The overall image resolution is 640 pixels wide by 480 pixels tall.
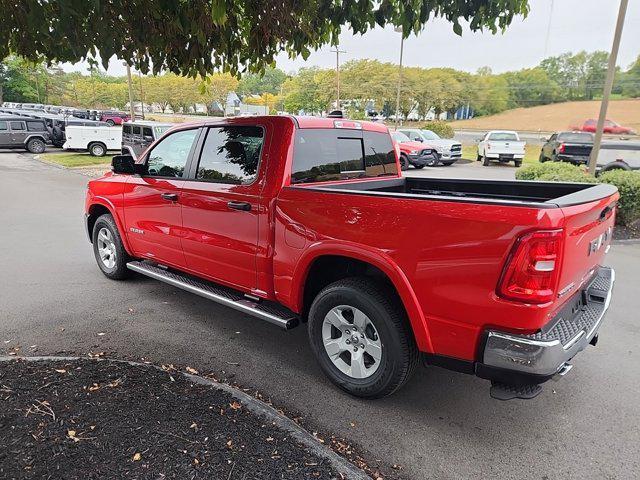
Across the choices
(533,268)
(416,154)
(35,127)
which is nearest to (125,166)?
(533,268)

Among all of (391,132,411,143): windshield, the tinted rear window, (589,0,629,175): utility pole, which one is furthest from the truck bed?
(391,132,411,143): windshield

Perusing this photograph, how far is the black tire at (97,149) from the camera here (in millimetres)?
23188

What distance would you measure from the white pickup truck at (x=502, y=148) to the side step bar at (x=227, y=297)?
67.3ft

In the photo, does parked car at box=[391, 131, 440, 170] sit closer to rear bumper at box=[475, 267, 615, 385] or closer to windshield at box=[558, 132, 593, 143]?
windshield at box=[558, 132, 593, 143]

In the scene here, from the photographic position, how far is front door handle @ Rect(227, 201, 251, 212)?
3508 mm

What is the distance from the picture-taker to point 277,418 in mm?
2688

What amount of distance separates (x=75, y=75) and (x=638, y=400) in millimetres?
96940

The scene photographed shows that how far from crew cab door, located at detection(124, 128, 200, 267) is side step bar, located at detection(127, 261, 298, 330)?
0.13 metres

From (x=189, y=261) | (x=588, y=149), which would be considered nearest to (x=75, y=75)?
(x=588, y=149)

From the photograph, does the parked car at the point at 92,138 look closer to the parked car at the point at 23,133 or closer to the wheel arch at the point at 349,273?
the parked car at the point at 23,133

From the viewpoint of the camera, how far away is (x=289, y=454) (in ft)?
7.78

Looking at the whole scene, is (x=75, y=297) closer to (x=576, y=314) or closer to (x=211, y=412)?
(x=211, y=412)

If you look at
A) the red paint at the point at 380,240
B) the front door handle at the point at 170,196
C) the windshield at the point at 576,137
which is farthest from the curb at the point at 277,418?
the windshield at the point at 576,137

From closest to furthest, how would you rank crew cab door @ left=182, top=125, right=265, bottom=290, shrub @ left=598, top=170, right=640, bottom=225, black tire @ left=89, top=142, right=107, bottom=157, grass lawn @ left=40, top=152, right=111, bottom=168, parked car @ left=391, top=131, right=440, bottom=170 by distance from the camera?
crew cab door @ left=182, top=125, right=265, bottom=290 < shrub @ left=598, top=170, right=640, bottom=225 < parked car @ left=391, top=131, right=440, bottom=170 < grass lawn @ left=40, top=152, right=111, bottom=168 < black tire @ left=89, top=142, right=107, bottom=157
